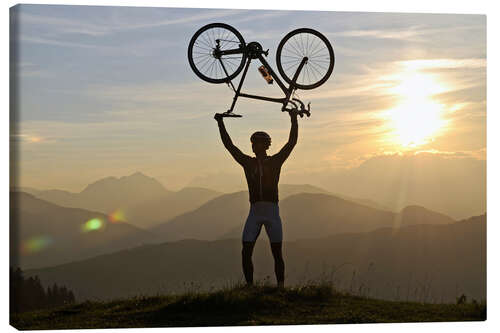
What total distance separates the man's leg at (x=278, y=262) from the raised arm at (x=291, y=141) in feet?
4.86

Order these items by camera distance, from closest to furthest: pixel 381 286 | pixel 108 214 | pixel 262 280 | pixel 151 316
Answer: pixel 151 316, pixel 262 280, pixel 381 286, pixel 108 214

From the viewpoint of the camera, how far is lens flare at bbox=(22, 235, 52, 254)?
14133 mm

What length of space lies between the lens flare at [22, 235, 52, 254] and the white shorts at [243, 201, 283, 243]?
357 cm

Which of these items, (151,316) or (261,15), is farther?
(261,15)

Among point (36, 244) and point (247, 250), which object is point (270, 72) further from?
point (36, 244)

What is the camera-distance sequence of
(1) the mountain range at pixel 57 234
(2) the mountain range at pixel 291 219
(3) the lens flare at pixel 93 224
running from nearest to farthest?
(1) the mountain range at pixel 57 234
(2) the mountain range at pixel 291 219
(3) the lens flare at pixel 93 224

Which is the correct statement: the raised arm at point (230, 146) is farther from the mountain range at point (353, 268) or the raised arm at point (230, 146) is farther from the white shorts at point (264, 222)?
the mountain range at point (353, 268)

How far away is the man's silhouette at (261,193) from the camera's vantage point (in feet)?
47.2

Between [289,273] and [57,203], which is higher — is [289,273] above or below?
below

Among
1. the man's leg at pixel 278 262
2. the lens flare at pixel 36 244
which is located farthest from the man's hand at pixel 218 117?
the lens flare at pixel 36 244

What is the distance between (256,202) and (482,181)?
4682mm

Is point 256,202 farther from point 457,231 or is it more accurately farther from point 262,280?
point 457,231

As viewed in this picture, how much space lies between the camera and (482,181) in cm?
1612

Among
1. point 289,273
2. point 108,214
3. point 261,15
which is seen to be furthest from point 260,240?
point 261,15
